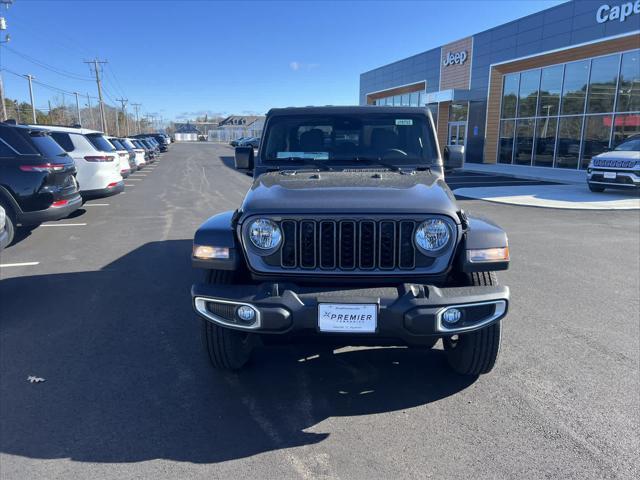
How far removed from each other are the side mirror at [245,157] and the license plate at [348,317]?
248cm

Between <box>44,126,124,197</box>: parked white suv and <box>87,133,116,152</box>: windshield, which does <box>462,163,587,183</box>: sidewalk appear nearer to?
<box>87,133,116,152</box>: windshield

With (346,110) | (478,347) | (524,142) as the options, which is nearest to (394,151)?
(346,110)

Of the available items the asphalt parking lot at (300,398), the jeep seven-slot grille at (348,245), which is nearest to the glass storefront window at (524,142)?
the asphalt parking lot at (300,398)

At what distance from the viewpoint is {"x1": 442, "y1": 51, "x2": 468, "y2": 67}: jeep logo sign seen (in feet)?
92.4

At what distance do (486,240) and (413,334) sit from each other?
0.80 m

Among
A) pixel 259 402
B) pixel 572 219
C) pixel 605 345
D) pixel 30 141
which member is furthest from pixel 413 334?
pixel 572 219

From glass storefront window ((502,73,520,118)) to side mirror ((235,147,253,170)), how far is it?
2408 cm

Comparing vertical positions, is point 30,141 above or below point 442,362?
above

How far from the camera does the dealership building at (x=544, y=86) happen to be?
1884 centimetres

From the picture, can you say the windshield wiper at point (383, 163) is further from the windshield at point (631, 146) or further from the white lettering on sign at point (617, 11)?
the white lettering on sign at point (617, 11)

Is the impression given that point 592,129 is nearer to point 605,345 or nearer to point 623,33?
point 623,33

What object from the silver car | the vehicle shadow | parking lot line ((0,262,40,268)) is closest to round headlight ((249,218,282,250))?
the vehicle shadow

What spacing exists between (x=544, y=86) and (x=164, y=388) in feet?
81.8

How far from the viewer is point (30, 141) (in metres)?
7.29
